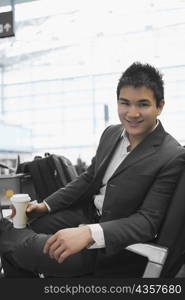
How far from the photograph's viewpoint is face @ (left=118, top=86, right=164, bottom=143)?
43.1 inches

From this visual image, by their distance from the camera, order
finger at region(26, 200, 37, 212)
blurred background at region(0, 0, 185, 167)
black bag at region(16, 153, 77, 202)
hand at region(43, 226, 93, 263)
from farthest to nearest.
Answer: blurred background at region(0, 0, 185, 167) → black bag at region(16, 153, 77, 202) → finger at region(26, 200, 37, 212) → hand at region(43, 226, 93, 263)

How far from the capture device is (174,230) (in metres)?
0.91

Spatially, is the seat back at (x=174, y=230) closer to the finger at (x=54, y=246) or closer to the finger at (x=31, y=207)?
the finger at (x=54, y=246)

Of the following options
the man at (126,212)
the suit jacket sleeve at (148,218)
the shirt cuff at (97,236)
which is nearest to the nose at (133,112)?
the man at (126,212)

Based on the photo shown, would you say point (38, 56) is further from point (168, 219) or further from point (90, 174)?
point (168, 219)

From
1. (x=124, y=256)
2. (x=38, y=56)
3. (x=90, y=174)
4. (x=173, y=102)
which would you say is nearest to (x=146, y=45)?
(x=173, y=102)

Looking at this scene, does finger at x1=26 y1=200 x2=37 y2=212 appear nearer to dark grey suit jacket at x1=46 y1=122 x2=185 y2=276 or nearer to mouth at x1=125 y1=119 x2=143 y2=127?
dark grey suit jacket at x1=46 y1=122 x2=185 y2=276

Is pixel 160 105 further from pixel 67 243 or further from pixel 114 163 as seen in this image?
pixel 67 243

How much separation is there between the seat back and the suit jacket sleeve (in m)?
0.04

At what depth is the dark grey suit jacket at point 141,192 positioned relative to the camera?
0.94 meters

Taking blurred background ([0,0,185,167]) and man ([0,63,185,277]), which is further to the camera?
blurred background ([0,0,185,167])

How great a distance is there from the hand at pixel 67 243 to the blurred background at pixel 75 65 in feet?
10.5

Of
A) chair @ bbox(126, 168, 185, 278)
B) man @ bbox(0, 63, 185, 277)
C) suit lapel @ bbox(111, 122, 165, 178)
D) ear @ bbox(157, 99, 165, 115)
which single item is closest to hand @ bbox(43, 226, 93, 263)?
man @ bbox(0, 63, 185, 277)

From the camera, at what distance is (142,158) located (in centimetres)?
108
